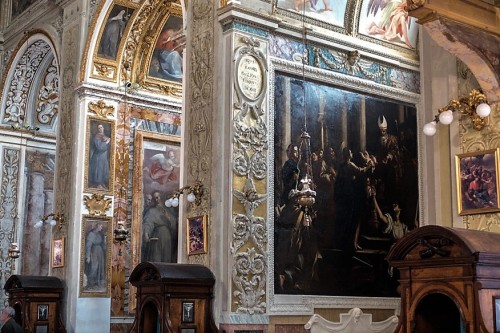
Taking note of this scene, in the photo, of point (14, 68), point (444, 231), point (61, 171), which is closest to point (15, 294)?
point (61, 171)

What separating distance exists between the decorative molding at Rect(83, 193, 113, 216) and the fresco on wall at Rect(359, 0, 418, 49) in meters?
6.90

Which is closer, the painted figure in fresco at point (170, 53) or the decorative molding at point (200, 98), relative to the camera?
the decorative molding at point (200, 98)

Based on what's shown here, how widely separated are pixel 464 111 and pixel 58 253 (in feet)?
35.5

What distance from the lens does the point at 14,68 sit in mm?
21062

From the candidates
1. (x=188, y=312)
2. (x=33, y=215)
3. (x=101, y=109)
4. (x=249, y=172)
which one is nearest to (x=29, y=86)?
(x=33, y=215)

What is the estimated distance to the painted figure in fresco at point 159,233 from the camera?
18594mm

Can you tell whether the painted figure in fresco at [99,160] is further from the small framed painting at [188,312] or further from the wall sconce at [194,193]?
the small framed painting at [188,312]

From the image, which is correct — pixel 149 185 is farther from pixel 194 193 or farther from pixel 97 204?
pixel 194 193

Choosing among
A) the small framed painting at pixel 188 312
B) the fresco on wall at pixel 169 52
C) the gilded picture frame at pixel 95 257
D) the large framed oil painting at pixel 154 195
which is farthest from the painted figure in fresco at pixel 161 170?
the small framed painting at pixel 188 312

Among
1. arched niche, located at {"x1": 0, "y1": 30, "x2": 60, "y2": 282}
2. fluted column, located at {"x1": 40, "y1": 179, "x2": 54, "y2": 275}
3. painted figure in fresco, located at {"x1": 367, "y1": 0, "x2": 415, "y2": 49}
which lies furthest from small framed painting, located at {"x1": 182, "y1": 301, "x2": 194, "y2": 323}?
fluted column, located at {"x1": 40, "y1": 179, "x2": 54, "y2": 275}

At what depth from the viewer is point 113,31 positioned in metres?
17.8

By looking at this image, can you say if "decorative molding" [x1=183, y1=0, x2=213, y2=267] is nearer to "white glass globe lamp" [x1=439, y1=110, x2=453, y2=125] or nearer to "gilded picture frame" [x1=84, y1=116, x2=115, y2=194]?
"gilded picture frame" [x1=84, y1=116, x2=115, y2=194]

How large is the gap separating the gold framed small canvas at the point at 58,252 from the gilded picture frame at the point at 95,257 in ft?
2.21

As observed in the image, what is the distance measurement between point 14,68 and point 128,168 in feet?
17.5
